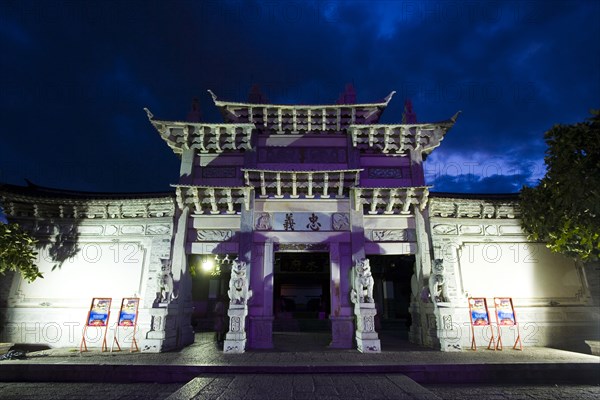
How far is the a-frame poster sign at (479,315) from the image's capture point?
38.6 feet

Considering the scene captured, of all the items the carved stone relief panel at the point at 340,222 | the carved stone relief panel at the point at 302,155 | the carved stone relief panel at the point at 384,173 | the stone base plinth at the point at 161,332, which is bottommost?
the stone base plinth at the point at 161,332

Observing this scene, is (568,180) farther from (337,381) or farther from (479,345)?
(337,381)

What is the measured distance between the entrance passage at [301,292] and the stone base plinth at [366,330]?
983 cm

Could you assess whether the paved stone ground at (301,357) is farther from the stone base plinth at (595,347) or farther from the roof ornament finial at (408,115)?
the roof ornament finial at (408,115)

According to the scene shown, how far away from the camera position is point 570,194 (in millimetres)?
8969

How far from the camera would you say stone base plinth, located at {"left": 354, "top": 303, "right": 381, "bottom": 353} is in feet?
35.5

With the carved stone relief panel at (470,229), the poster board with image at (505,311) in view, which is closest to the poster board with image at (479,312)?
the poster board with image at (505,311)

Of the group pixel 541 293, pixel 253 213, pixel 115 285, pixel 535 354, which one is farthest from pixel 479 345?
pixel 115 285

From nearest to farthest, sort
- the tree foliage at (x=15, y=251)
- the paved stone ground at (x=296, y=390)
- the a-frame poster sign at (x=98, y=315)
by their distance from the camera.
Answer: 1. the paved stone ground at (x=296, y=390)
2. the tree foliage at (x=15, y=251)
3. the a-frame poster sign at (x=98, y=315)

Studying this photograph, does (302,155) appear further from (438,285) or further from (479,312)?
(479,312)

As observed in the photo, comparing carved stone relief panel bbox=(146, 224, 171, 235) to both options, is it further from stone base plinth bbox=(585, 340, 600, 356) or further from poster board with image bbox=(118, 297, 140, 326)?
stone base plinth bbox=(585, 340, 600, 356)

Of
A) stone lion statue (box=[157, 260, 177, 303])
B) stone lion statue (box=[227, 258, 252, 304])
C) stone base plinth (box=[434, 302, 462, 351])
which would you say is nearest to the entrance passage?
stone lion statue (box=[227, 258, 252, 304])

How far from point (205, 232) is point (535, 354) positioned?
12938 millimetres

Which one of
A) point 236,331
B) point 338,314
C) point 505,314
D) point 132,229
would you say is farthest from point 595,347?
point 132,229
